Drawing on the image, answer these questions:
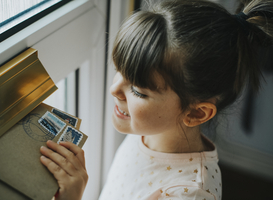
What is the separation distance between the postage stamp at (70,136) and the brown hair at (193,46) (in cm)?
19

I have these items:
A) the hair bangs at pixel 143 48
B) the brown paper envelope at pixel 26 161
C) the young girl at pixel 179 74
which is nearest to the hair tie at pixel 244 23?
the young girl at pixel 179 74

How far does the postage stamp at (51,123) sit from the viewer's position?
54 cm

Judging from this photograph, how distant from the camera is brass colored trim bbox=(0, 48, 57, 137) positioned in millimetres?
494

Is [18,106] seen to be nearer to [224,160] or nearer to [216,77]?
[216,77]

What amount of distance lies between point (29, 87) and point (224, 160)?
93 centimetres

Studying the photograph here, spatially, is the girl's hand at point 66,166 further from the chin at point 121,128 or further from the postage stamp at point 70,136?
the chin at point 121,128

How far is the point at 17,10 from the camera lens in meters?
0.59

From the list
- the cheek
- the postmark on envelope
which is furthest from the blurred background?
the cheek

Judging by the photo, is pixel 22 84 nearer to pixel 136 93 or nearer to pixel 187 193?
pixel 136 93

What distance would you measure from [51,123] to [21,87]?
10 centimetres

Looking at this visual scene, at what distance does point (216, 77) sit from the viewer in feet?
2.06

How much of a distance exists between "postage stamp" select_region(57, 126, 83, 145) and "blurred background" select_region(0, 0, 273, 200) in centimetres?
19

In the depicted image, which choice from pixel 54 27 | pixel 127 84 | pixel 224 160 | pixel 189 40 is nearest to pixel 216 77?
pixel 189 40

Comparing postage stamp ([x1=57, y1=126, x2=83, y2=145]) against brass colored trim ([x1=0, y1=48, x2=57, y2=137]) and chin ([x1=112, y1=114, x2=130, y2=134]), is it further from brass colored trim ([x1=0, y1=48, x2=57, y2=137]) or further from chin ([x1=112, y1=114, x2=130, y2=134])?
chin ([x1=112, y1=114, x2=130, y2=134])
